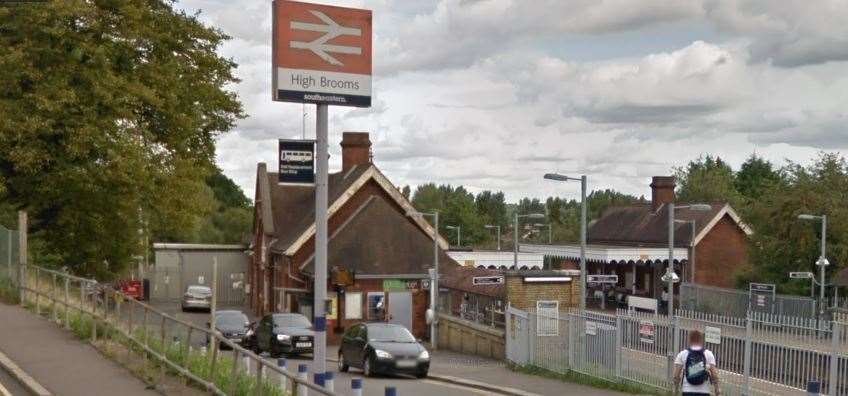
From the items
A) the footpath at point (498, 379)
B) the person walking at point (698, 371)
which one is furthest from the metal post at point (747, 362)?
the person walking at point (698, 371)

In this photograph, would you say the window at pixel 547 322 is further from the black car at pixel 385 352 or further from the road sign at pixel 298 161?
the road sign at pixel 298 161

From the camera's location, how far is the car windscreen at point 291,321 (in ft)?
108

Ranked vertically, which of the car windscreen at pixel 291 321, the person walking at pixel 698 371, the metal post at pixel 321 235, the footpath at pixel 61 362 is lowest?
the car windscreen at pixel 291 321

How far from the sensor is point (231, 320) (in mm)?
37219

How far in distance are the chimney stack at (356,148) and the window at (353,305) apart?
1101cm

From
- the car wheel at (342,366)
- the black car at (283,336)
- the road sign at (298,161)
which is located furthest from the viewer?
the black car at (283,336)

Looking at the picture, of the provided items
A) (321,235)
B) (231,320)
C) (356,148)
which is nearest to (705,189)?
(356,148)

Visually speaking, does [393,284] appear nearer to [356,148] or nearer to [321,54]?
[356,148]

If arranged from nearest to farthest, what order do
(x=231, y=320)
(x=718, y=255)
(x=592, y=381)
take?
(x=592, y=381), (x=231, y=320), (x=718, y=255)

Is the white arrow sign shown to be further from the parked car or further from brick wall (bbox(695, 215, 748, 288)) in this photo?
brick wall (bbox(695, 215, 748, 288))

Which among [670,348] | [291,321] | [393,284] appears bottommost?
[393,284]

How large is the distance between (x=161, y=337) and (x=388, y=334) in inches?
451

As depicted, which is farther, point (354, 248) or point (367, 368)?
point (354, 248)

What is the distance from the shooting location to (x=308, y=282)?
50.2 metres
